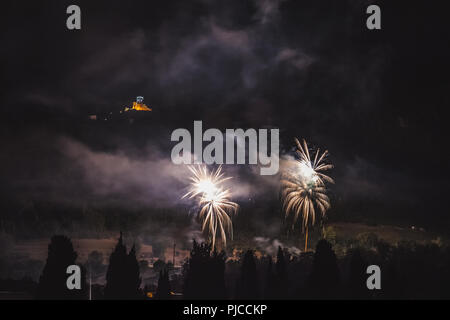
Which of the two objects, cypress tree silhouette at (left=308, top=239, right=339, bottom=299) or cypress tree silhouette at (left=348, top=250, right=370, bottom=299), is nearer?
cypress tree silhouette at (left=308, top=239, right=339, bottom=299)

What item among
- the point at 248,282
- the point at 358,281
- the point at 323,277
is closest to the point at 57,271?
the point at 248,282

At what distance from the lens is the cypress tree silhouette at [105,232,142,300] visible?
8912 centimetres

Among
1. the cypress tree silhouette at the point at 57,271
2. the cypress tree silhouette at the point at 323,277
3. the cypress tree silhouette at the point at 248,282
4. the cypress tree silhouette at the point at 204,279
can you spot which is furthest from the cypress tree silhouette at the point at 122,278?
the cypress tree silhouette at the point at 323,277

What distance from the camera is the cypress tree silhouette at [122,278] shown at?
292 ft

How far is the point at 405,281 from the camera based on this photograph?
14088 centimetres

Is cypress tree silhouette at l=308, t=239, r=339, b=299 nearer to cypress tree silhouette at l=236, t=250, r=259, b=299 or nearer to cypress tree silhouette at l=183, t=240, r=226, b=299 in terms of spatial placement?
cypress tree silhouette at l=236, t=250, r=259, b=299

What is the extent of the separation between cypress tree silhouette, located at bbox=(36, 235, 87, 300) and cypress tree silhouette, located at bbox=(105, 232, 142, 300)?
25.3 ft

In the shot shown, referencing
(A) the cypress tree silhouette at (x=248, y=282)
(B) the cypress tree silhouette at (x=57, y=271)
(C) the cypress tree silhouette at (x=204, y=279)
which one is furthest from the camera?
(A) the cypress tree silhouette at (x=248, y=282)

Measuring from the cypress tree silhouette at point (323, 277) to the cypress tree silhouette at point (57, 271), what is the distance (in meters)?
49.0

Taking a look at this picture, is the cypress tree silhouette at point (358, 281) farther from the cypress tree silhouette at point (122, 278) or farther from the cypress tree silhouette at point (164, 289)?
the cypress tree silhouette at point (122, 278)

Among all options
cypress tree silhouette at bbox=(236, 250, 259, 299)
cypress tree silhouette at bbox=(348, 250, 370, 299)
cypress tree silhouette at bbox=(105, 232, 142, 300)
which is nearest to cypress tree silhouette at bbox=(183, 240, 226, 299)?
cypress tree silhouette at bbox=(236, 250, 259, 299)

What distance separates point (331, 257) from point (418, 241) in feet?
352
